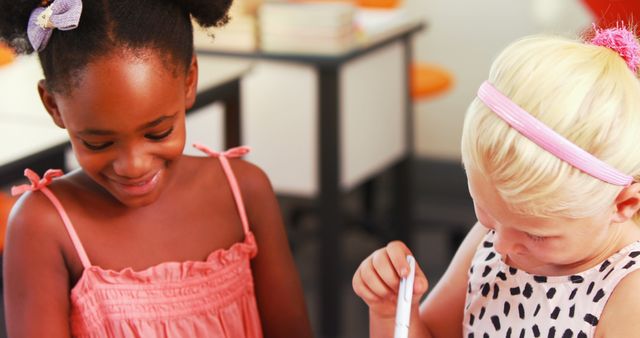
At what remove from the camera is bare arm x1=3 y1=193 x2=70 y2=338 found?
111cm

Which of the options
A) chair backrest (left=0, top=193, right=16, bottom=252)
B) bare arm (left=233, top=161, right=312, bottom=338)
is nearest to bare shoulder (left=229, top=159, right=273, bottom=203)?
bare arm (left=233, top=161, right=312, bottom=338)

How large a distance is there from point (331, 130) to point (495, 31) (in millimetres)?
1455

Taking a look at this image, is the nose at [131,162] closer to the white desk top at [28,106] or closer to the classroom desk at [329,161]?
the white desk top at [28,106]

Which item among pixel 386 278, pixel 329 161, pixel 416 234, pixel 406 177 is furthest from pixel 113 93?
pixel 416 234

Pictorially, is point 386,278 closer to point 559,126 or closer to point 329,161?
point 559,126

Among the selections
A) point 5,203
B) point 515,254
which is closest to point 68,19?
point 515,254

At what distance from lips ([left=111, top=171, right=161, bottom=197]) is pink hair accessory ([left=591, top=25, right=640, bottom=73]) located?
0.49 meters

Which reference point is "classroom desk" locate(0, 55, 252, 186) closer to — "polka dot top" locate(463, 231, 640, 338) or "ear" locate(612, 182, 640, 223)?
"polka dot top" locate(463, 231, 640, 338)

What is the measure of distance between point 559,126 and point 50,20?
0.52m

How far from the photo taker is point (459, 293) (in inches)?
46.1

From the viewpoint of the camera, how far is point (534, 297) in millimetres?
1047

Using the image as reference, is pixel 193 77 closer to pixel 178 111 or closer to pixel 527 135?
pixel 178 111

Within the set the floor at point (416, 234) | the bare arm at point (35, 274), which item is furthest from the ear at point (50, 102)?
the floor at point (416, 234)

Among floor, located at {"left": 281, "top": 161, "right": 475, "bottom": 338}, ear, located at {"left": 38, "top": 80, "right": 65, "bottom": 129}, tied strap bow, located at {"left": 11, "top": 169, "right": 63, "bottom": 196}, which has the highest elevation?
ear, located at {"left": 38, "top": 80, "right": 65, "bottom": 129}
